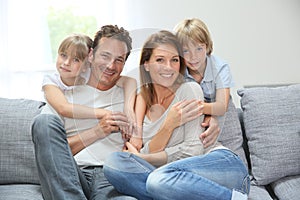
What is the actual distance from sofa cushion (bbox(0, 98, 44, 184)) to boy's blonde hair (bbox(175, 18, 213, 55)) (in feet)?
2.65

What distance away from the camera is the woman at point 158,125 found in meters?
1.80

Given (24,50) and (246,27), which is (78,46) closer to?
(24,50)

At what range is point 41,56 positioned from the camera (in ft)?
9.23

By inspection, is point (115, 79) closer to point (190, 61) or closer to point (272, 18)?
point (190, 61)

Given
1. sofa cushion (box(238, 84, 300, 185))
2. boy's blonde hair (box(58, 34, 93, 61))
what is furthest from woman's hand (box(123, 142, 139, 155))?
sofa cushion (box(238, 84, 300, 185))

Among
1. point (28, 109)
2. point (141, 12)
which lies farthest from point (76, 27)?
point (28, 109)

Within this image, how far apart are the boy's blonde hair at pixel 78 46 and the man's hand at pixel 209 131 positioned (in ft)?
1.86

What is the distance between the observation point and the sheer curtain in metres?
2.77

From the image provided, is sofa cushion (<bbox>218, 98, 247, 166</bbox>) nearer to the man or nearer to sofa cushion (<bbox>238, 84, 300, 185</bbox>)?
sofa cushion (<bbox>238, 84, 300, 185</bbox>)

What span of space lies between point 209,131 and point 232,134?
326 millimetres

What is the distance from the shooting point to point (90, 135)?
195 cm

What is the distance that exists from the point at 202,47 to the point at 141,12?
0.78m

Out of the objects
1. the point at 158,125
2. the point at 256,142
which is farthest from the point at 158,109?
the point at 256,142

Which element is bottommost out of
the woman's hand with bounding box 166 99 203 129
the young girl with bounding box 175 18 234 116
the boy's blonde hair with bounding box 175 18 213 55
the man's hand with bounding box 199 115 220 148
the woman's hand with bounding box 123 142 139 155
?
the woman's hand with bounding box 123 142 139 155
